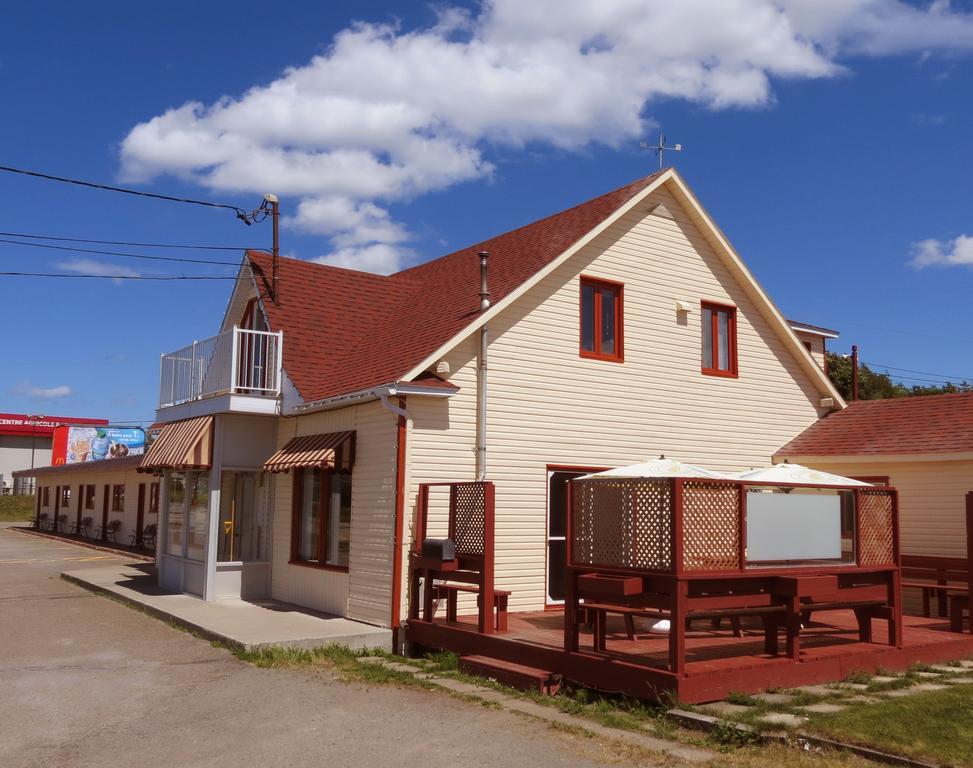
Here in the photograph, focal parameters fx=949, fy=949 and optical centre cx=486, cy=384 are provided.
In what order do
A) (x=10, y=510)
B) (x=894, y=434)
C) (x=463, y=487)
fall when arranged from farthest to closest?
(x=10, y=510) → (x=894, y=434) → (x=463, y=487)

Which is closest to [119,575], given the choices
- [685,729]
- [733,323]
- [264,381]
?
[264,381]

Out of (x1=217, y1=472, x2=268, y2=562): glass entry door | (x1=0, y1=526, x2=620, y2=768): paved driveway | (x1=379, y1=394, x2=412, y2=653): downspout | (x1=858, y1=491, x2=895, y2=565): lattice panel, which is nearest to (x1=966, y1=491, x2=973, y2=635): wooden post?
(x1=858, y1=491, x2=895, y2=565): lattice panel

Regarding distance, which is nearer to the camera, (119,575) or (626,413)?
(626,413)

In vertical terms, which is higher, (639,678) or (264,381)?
(264,381)

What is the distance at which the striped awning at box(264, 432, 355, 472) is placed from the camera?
13.3 metres

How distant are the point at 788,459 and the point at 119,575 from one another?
1391 centimetres

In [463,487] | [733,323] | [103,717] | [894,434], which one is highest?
[733,323]

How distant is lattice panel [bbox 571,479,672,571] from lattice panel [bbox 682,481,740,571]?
0.21 meters

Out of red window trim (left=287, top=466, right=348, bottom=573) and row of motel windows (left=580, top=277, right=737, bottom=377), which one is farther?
row of motel windows (left=580, top=277, right=737, bottom=377)

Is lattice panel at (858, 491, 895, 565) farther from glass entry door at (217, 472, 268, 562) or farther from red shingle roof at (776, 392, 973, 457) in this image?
glass entry door at (217, 472, 268, 562)

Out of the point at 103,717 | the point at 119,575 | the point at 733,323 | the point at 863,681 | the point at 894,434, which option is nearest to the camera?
the point at 103,717

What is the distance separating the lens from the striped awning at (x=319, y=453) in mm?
13320

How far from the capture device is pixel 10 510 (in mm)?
54094

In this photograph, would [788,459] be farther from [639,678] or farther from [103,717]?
[103,717]
